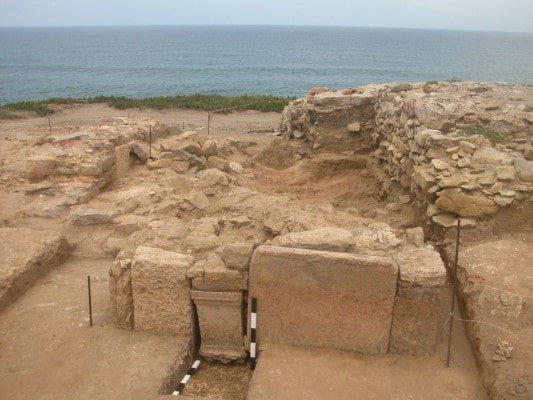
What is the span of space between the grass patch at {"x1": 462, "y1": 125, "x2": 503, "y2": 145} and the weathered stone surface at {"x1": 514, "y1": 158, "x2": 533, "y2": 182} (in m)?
0.91

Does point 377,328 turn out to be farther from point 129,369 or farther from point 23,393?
point 23,393

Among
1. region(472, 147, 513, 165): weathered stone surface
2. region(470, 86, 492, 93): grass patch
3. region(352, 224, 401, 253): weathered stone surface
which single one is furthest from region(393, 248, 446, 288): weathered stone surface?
region(470, 86, 492, 93): grass patch

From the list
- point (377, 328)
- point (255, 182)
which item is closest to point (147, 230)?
point (377, 328)

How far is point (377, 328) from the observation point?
5277 millimetres

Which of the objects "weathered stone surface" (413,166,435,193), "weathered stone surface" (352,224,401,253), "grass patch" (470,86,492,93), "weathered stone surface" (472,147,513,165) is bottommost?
"weathered stone surface" (352,224,401,253)

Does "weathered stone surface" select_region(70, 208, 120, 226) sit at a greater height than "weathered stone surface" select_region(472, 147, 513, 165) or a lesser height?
lesser

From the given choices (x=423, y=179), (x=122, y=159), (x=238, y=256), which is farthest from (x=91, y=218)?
(x=423, y=179)

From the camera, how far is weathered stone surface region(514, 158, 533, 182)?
7047mm

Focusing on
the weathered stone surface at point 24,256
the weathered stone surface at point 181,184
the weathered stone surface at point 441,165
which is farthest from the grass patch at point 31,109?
the weathered stone surface at point 441,165

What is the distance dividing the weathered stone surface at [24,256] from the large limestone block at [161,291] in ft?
5.82

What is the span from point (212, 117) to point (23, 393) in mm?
16166

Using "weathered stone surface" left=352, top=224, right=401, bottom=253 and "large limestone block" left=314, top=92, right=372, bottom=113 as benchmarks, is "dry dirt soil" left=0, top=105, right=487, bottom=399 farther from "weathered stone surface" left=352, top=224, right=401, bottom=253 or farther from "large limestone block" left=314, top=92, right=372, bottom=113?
"large limestone block" left=314, top=92, right=372, bottom=113

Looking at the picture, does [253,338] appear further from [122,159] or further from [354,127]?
[354,127]

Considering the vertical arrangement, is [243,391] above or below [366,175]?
below
